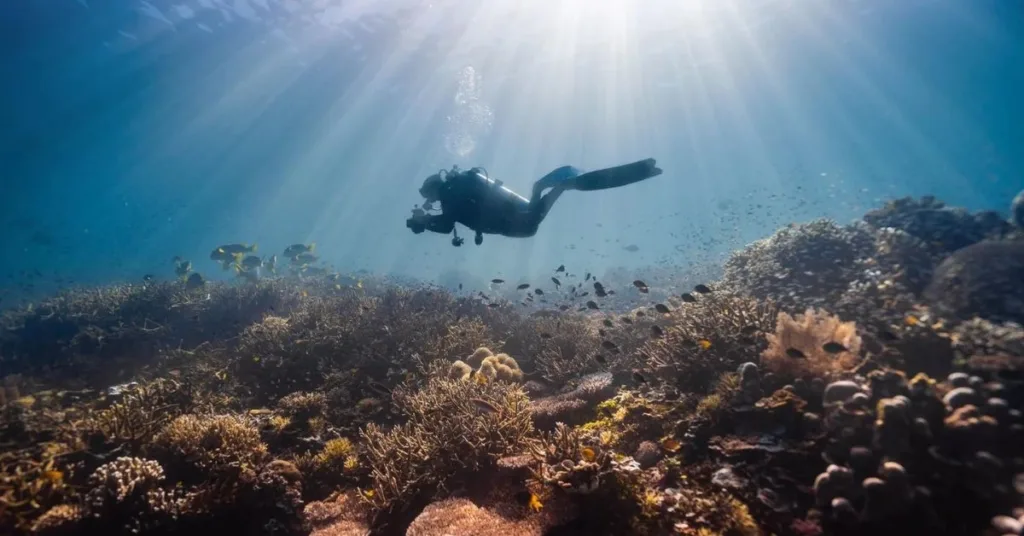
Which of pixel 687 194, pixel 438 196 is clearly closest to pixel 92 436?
pixel 438 196

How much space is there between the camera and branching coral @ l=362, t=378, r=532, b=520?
5629 millimetres

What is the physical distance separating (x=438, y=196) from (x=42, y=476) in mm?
7183

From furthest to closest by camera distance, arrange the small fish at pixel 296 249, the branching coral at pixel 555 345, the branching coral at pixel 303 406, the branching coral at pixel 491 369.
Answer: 1. the small fish at pixel 296 249
2. the branching coral at pixel 555 345
3. the branching coral at pixel 491 369
4. the branching coral at pixel 303 406

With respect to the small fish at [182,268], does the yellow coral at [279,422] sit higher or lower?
lower

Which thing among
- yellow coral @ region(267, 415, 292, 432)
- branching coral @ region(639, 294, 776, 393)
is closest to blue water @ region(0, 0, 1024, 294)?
branching coral @ region(639, 294, 776, 393)

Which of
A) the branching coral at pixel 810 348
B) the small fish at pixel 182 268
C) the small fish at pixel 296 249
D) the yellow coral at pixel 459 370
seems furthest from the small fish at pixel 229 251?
the branching coral at pixel 810 348

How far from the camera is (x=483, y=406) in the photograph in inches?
261

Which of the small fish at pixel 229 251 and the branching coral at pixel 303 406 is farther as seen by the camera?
the small fish at pixel 229 251

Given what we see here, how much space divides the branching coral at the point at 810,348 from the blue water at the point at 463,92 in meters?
15.7

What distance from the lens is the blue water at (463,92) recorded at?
29516mm

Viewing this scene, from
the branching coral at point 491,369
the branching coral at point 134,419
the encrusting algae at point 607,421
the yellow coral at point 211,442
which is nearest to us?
the encrusting algae at point 607,421

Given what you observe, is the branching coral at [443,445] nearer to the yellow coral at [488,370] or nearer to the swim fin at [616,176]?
the yellow coral at [488,370]

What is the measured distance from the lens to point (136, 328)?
13148mm

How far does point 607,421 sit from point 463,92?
4423 cm
